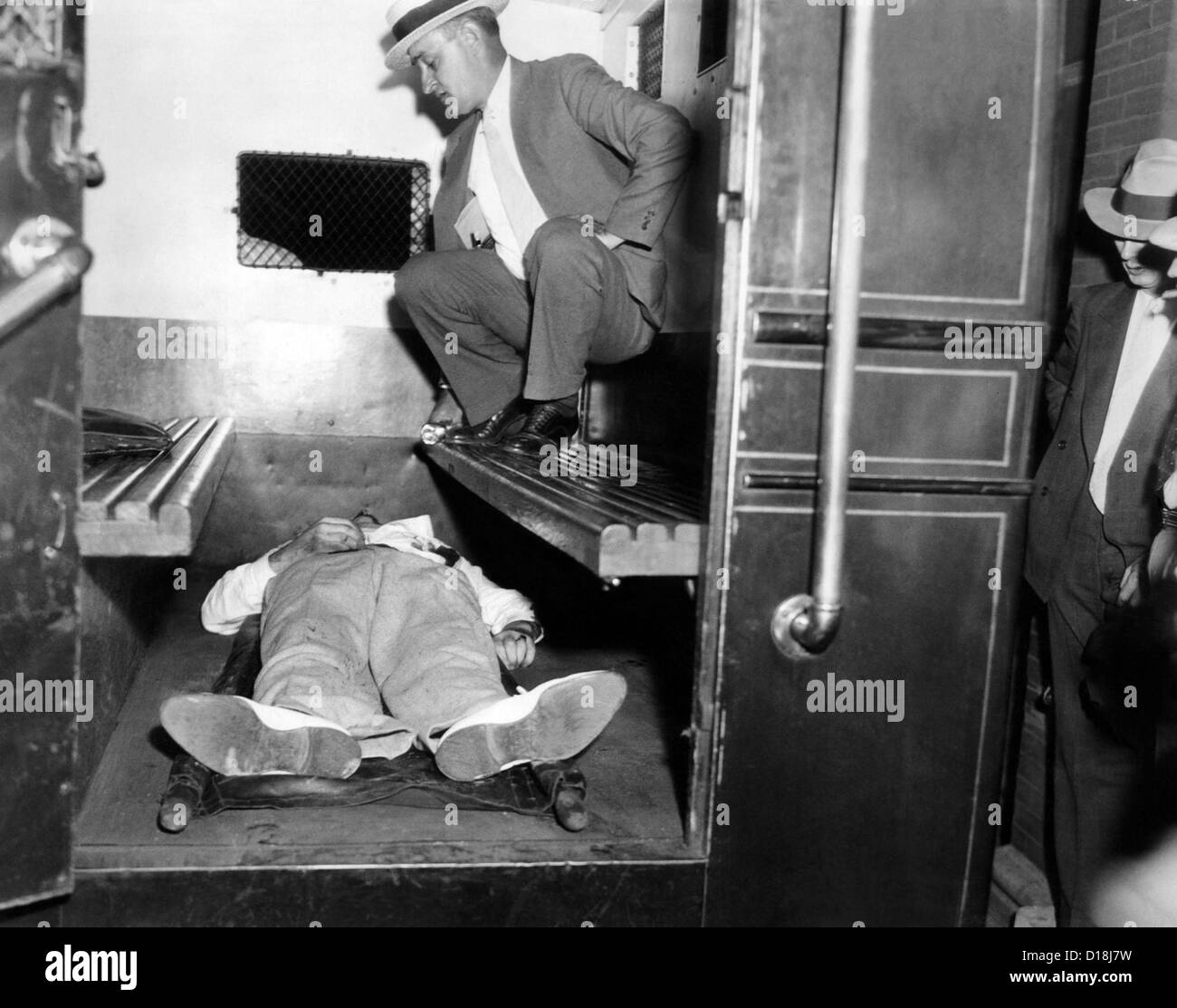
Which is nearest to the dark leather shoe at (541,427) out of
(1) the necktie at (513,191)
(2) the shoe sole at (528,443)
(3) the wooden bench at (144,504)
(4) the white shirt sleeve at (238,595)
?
(2) the shoe sole at (528,443)

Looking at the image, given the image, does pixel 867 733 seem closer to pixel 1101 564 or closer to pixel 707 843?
pixel 707 843

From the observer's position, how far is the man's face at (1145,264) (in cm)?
341

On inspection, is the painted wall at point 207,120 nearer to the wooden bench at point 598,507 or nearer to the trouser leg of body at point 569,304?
the trouser leg of body at point 569,304

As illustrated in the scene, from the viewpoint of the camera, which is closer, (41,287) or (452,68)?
(41,287)

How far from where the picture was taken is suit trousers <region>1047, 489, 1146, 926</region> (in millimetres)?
3420

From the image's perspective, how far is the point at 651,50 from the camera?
14.1ft

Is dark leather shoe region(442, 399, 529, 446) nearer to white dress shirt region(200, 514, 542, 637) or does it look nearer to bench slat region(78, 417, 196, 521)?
white dress shirt region(200, 514, 542, 637)

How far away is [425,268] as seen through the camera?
12.0ft

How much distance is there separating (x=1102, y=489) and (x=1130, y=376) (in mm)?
375

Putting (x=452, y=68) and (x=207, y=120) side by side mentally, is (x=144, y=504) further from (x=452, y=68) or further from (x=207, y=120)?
(x=207, y=120)

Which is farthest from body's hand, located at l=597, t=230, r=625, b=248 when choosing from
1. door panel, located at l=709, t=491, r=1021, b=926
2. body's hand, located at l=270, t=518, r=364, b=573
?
door panel, located at l=709, t=491, r=1021, b=926

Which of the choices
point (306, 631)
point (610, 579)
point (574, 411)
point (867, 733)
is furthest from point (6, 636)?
point (574, 411)

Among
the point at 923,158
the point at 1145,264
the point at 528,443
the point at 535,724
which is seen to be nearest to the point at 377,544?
the point at 528,443
